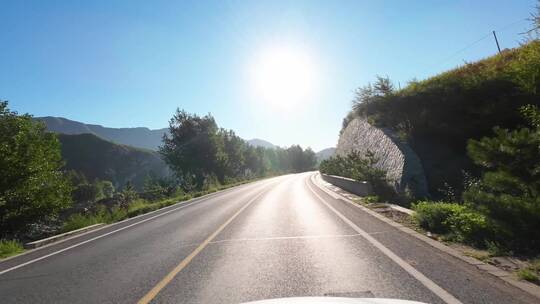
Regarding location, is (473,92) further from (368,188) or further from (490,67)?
(368,188)

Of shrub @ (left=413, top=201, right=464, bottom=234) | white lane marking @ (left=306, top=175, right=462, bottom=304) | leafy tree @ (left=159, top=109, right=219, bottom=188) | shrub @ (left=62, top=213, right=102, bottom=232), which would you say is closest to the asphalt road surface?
white lane marking @ (left=306, top=175, right=462, bottom=304)

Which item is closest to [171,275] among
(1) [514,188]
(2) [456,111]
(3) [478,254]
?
(3) [478,254]

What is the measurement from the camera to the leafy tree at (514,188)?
584 cm

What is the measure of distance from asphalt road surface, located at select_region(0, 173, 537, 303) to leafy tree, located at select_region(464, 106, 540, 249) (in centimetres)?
109

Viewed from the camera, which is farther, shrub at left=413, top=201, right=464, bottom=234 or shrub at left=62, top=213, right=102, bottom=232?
shrub at left=62, top=213, right=102, bottom=232

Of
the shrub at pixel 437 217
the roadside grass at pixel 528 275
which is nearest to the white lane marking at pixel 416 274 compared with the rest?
the roadside grass at pixel 528 275

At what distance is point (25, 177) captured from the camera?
57.7 feet

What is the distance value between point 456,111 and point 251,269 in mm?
17565

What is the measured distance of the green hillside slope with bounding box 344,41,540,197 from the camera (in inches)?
692

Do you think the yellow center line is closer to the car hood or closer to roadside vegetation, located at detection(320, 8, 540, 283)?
the car hood

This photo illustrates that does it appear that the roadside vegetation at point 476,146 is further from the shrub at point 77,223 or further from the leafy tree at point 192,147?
the leafy tree at point 192,147

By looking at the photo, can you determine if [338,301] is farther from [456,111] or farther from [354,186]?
[456,111]

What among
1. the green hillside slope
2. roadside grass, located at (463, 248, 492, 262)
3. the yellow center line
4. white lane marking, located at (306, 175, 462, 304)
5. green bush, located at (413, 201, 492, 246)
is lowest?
roadside grass, located at (463, 248, 492, 262)

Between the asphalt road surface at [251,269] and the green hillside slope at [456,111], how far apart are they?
33.2 ft
